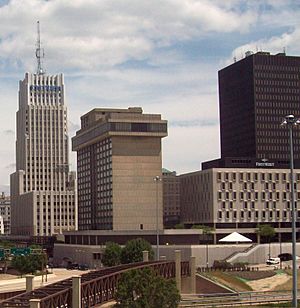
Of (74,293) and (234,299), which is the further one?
(234,299)

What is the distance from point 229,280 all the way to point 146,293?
6253 cm

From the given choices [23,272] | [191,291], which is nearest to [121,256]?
[23,272]

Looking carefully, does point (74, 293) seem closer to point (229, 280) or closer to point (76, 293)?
point (76, 293)

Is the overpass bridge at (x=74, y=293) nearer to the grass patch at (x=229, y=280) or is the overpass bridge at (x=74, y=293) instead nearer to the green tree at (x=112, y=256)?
the grass patch at (x=229, y=280)

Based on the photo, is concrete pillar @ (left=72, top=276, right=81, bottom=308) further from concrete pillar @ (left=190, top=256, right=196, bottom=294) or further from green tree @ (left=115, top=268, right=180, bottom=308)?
concrete pillar @ (left=190, top=256, right=196, bottom=294)

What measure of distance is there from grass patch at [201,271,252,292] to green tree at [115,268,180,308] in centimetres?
5280

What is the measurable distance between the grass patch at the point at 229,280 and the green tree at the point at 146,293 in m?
52.8

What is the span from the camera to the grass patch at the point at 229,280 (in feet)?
407

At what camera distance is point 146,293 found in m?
68.5

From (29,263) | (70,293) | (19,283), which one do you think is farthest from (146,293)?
(29,263)

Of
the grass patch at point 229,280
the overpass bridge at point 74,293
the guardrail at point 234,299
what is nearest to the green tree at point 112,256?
the grass patch at point 229,280

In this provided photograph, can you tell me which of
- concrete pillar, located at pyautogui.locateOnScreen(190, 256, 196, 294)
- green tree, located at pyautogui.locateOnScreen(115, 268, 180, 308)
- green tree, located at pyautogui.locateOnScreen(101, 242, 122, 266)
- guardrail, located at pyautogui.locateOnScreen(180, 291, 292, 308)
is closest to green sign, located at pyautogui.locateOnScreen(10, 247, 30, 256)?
green tree, located at pyautogui.locateOnScreen(101, 242, 122, 266)

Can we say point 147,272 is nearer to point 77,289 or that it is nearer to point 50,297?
point 77,289

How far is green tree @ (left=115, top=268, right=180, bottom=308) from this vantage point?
6850 cm
